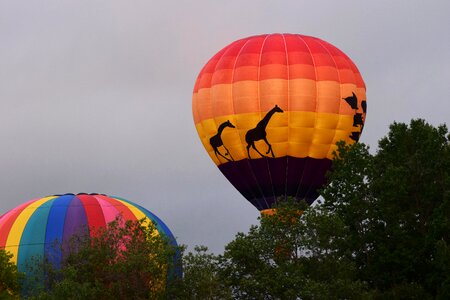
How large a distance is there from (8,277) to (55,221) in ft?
20.6

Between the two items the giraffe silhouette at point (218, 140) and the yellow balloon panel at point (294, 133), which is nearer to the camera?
the yellow balloon panel at point (294, 133)

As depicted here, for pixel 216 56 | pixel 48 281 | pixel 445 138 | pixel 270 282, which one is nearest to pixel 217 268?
pixel 270 282

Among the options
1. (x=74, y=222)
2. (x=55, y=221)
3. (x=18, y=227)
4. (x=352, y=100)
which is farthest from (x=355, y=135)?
(x=18, y=227)

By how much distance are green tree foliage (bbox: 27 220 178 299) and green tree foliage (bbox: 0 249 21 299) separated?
4.34 feet

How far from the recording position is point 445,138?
58.2 meters

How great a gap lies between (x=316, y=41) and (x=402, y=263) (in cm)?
1753

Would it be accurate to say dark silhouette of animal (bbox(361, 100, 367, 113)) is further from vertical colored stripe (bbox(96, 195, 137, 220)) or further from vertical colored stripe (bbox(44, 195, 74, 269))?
→ vertical colored stripe (bbox(44, 195, 74, 269))

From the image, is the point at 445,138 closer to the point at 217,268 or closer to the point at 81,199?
the point at 217,268

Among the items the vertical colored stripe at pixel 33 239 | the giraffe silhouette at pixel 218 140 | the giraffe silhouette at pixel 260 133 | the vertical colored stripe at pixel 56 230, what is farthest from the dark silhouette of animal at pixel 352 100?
the vertical colored stripe at pixel 33 239

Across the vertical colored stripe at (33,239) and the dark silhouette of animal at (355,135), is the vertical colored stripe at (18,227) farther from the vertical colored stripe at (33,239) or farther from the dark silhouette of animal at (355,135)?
the dark silhouette of animal at (355,135)

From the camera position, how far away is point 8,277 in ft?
176

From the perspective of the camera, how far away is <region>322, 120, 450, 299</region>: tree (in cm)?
5400

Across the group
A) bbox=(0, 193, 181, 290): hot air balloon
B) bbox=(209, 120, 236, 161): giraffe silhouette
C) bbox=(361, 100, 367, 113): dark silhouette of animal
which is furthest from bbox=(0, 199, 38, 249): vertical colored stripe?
bbox=(361, 100, 367, 113): dark silhouette of animal

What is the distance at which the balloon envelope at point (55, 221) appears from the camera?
5816 centimetres
